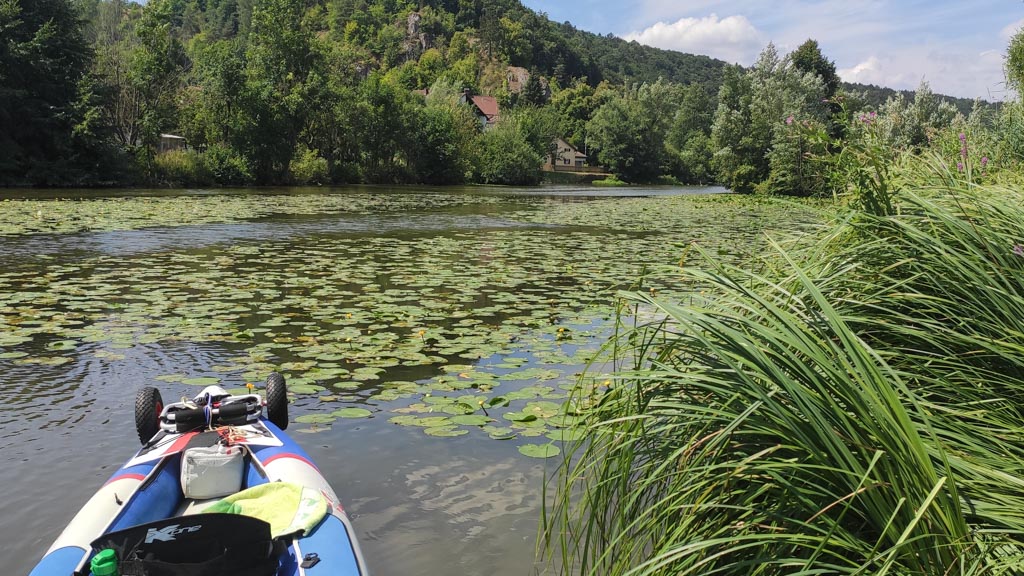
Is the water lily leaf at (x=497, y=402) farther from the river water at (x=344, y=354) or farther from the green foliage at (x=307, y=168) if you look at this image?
the green foliage at (x=307, y=168)

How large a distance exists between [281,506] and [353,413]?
6.36 ft

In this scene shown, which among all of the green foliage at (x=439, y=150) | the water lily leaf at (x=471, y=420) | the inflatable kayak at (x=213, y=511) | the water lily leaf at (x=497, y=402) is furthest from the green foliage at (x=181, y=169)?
the inflatable kayak at (x=213, y=511)

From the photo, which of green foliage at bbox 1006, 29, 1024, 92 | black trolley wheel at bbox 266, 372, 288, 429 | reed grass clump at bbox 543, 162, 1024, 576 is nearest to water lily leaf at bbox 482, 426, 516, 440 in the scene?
black trolley wheel at bbox 266, 372, 288, 429

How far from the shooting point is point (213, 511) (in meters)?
2.89

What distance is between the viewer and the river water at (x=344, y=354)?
3.59m

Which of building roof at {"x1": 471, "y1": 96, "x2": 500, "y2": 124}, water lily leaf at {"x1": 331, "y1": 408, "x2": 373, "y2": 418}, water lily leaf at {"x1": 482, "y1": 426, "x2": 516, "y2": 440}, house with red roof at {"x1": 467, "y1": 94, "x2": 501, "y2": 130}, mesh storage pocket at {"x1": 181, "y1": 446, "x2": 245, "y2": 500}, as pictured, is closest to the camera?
mesh storage pocket at {"x1": 181, "y1": 446, "x2": 245, "y2": 500}

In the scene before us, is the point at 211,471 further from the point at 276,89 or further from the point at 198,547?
the point at 276,89

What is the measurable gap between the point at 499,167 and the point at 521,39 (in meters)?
88.3

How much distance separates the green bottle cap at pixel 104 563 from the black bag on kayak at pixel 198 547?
78 millimetres

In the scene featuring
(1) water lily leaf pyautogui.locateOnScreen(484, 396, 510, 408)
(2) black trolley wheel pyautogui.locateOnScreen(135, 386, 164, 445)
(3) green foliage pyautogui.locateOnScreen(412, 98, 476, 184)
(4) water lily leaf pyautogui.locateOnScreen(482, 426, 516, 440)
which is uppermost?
(3) green foliage pyautogui.locateOnScreen(412, 98, 476, 184)

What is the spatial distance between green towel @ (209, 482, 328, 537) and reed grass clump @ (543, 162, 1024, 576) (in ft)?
3.86

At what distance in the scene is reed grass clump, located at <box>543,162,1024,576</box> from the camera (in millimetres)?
1592

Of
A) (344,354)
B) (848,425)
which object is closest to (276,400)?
(344,354)

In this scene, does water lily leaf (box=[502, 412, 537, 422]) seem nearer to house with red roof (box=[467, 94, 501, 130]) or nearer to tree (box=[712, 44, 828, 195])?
tree (box=[712, 44, 828, 195])
